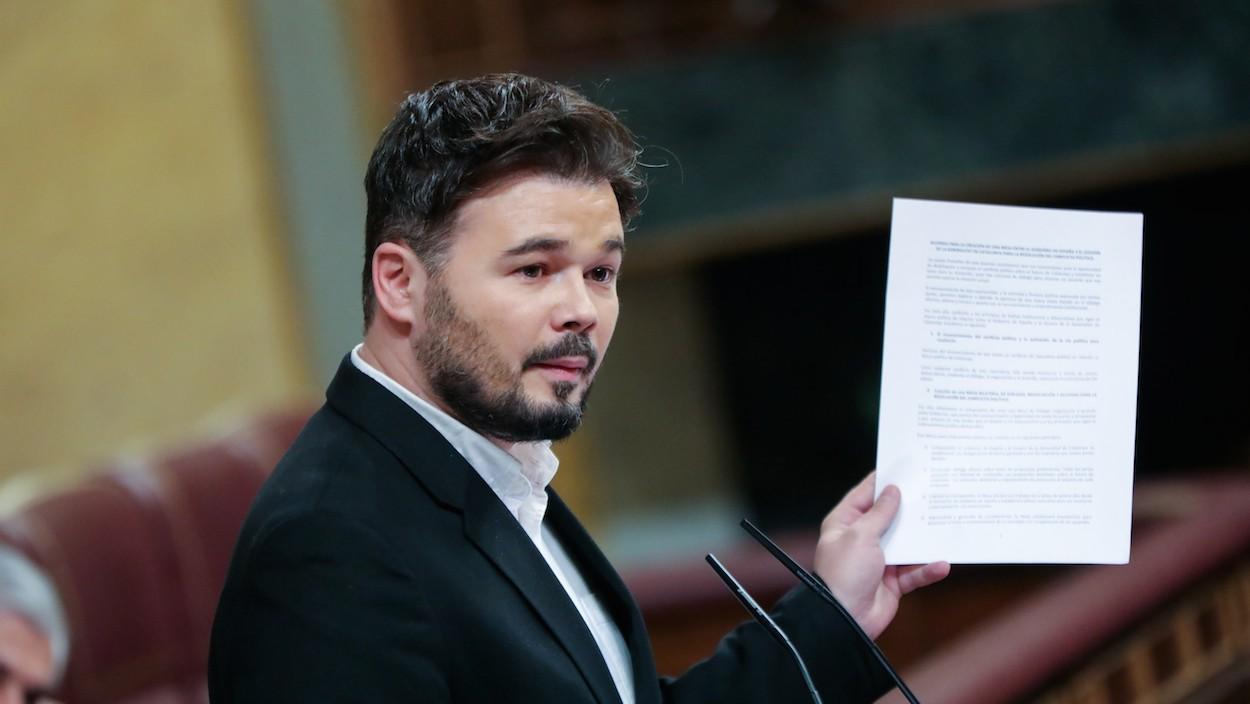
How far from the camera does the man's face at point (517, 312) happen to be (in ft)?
3.64

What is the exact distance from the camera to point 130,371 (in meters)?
4.70

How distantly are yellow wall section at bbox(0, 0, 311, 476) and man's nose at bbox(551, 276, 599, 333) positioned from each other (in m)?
3.64

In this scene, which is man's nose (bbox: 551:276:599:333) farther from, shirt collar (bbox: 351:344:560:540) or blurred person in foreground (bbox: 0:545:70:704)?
blurred person in foreground (bbox: 0:545:70:704)

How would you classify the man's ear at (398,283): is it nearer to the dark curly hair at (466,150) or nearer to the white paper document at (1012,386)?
the dark curly hair at (466,150)

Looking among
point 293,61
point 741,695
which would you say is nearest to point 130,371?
point 293,61

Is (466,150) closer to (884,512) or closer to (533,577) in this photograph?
(533,577)

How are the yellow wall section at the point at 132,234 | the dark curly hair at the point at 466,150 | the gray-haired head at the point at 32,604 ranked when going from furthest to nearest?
the yellow wall section at the point at 132,234 < the gray-haired head at the point at 32,604 < the dark curly hair at the point at 466,150

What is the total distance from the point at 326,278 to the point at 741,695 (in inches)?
151

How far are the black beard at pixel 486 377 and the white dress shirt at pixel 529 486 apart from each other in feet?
0.10

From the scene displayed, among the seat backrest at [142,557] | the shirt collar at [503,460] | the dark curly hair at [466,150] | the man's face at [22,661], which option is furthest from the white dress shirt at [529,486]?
the seat backrest at [142,557]

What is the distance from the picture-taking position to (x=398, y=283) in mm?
1148

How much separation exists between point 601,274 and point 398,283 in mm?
163

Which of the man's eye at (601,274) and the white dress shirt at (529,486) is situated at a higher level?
the man's eye at (601,274)

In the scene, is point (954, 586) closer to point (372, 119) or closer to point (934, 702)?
point (372, 119)
